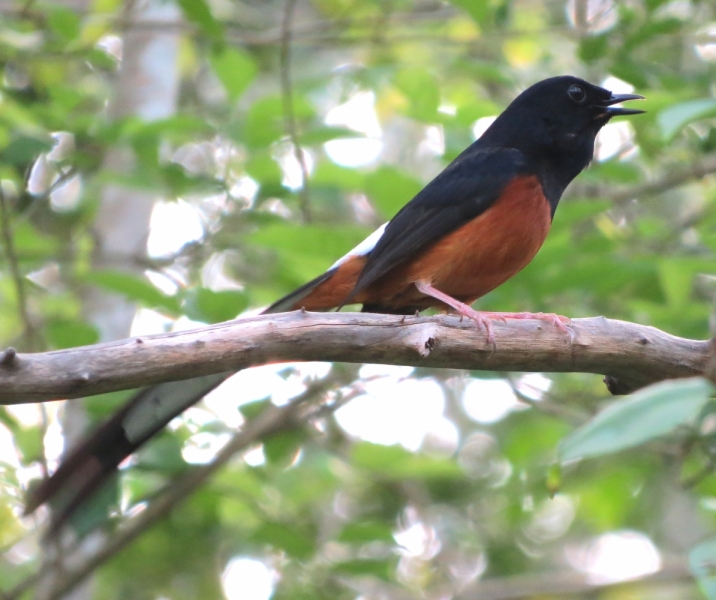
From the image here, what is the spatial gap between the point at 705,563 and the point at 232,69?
414cm

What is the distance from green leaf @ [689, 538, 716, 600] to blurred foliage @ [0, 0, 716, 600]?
1257 mm

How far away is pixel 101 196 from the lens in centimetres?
636

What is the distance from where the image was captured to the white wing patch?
178 inches

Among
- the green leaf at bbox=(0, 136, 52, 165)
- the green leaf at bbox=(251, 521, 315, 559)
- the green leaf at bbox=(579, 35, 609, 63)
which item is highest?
the green leaf at bbox=(579, 35, 609, 63)

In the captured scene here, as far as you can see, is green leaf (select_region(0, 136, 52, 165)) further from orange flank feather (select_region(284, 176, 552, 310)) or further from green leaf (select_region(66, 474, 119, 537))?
green leaf (select_region(66, 474, 119, 537))

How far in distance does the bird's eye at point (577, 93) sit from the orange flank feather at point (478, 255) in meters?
0.78

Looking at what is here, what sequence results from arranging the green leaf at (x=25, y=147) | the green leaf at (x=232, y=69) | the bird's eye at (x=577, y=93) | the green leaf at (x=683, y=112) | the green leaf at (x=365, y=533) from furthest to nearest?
the bird's eye at (x=577, y=93) < the green leaf at (x=232, y=69) < the green leaf at (x=365, y=533) < the green leaf at (x=25, y=147) < the green leaf at (x=683, y=112)

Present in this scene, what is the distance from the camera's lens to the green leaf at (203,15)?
4613 millimetres

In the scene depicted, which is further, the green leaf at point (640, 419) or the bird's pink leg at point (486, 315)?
the bird's pink leg at point (486, 315)

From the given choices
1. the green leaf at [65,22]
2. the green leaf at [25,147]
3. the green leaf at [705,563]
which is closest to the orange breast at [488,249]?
the green leaf at [25,147]

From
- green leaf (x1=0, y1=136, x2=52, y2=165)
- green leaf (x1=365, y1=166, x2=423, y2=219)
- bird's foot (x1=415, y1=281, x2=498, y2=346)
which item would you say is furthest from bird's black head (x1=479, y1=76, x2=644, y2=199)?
green leaf (x1=0, y1=136, x2=52, y2=165)

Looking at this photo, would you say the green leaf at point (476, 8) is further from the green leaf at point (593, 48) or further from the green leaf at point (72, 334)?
the green leaf at point (72, 334)

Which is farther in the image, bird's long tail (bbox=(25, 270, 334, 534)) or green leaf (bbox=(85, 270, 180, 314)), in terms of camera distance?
green leaf (bbox=(85, 270, 180, 314))

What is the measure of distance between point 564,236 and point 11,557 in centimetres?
582
